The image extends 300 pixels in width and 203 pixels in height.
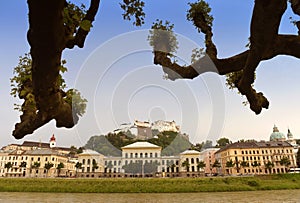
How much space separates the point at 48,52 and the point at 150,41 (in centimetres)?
357

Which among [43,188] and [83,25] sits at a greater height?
[83,25]

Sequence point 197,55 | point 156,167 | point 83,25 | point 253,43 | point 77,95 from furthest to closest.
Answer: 1. point 156,167
2. point 197,55
3. point 77,95
4. point 253,43
5. point 83,25

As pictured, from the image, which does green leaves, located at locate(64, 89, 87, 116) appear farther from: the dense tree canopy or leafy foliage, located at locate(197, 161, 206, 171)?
leafy foliage, located at locate(197, 161, 206, 171)

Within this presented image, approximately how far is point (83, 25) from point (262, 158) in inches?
2858

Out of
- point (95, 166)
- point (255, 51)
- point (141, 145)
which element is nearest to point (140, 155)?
point (141, 145)

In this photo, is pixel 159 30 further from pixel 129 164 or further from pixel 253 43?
pixel 129 164

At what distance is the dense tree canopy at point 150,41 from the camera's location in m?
1.86

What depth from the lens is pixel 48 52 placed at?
204 centimetres

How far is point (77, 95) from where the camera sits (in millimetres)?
4086

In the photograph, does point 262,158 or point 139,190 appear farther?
point 262,158

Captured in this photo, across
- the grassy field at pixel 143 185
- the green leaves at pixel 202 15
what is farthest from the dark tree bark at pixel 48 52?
the grassy field at pixel 143 185

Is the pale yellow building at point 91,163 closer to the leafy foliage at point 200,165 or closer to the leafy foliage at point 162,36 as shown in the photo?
the leafy foliage at point 200,165

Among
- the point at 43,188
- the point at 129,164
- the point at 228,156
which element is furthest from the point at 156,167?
the point at 43,188

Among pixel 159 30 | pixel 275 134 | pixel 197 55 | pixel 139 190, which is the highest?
pixel 275 134
